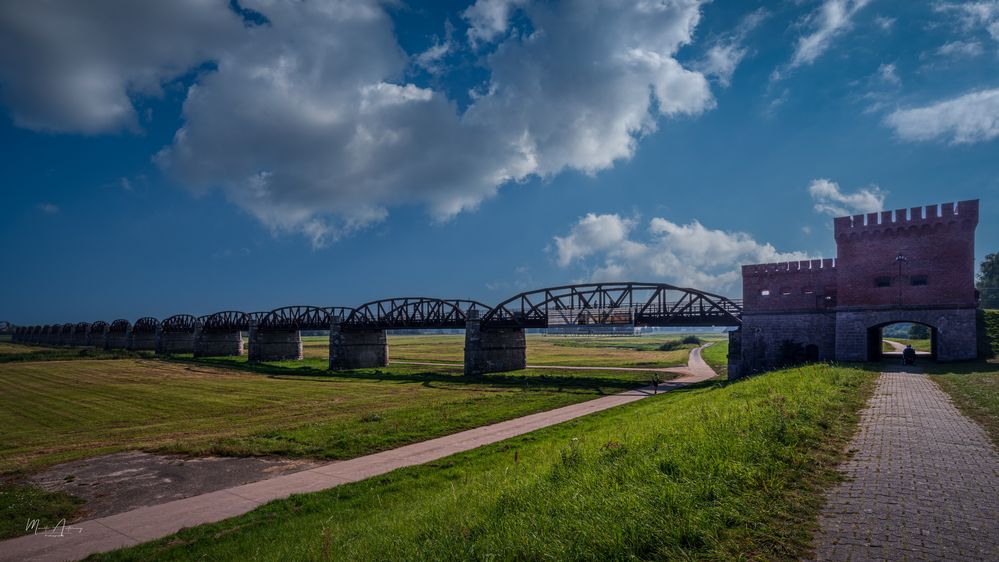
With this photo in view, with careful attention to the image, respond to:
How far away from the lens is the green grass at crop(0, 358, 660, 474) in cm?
1964

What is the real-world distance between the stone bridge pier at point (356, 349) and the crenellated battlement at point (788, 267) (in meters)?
50.5

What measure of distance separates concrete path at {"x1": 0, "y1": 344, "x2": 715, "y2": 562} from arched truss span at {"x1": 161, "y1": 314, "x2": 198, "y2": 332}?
109718 millimetres

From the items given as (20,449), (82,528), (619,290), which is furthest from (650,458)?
(619,290)

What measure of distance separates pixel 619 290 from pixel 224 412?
3999 centimetres

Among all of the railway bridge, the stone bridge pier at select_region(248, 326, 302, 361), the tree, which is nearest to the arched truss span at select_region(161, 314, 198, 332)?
the railway bridge

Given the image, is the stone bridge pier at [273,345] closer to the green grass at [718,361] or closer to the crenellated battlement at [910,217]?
the green grass at [718,361]

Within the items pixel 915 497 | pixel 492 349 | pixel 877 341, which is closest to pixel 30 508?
pixel 915 497

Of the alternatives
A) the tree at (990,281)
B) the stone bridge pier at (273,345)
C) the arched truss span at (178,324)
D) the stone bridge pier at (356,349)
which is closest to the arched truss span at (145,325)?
the arched truss span at (178,324)

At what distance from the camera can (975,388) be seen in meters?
17.6

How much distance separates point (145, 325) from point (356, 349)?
92.7 meters

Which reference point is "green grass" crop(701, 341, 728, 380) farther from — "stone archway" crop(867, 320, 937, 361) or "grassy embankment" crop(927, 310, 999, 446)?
"grassy embankment" crop(927, 310, 999, 446)

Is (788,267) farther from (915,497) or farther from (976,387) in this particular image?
(915,497)

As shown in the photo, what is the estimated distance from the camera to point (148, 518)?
12.1 m

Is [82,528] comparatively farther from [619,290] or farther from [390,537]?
[619,290]
